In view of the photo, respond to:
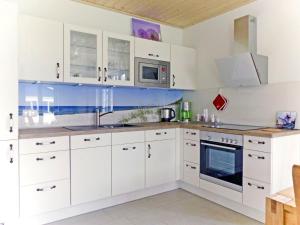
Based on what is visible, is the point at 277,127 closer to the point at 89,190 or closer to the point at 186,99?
the point at 186,99

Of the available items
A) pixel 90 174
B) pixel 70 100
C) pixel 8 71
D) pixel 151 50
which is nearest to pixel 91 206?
pixel 90 174

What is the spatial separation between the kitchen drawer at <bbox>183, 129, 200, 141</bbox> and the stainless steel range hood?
81 centimetres

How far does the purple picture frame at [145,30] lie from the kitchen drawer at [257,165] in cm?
215

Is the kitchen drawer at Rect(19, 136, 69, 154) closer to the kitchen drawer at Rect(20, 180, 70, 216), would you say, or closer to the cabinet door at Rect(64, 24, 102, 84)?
the kitchen drawer at Rect(20, 180, 70, 216)

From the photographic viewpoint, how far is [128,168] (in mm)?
2672

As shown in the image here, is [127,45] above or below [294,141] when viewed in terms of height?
above

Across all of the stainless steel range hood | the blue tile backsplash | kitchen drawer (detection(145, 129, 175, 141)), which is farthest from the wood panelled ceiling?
kitchen drawer (detection(145, 129, 175, 141))

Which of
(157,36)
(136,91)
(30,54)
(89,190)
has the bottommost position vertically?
(89,190)

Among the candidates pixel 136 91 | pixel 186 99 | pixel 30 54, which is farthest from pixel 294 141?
pixel 30 54

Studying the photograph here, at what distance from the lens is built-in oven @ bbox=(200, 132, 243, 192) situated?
2395mm

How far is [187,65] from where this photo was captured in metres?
3.55

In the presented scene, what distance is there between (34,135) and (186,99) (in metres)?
2.45

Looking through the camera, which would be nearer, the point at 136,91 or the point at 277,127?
the point at 277,127

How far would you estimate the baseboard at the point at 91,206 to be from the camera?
2.18 m
